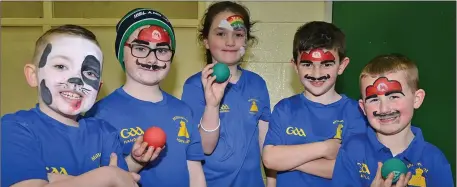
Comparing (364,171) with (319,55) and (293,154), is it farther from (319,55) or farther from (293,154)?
(319,55)

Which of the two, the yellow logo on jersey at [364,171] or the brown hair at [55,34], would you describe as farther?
the yellow logo on jersey at [364,171]

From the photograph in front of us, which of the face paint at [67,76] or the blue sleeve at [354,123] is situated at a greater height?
the face paint at [67,76]

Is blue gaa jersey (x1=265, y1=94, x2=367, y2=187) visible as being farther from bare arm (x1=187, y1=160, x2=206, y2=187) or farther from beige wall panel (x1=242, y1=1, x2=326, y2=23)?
beige wall panel (x1=242, y1=1, x2=326, y2=23)

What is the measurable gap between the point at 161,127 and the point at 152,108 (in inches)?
3.2

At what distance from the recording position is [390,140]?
6.06 ft

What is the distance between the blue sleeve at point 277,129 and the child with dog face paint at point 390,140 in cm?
26

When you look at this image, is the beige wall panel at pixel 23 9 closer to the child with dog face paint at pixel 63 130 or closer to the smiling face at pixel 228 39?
the smiling face at pixel 228 39

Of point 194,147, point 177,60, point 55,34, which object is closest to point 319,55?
point 194,147

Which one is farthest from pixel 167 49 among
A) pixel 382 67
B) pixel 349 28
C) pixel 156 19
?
pixel 349 28

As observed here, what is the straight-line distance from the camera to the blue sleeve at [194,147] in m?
1.96

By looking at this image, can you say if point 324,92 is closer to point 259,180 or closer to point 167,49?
→ point 259,180

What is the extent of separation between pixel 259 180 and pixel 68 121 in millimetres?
876

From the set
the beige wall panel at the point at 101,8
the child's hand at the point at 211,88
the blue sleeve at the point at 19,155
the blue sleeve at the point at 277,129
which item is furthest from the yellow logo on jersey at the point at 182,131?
the beige wall panel at the point at 101,8

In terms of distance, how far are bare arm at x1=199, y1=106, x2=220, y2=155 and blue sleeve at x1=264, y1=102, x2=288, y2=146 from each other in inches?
8.3
